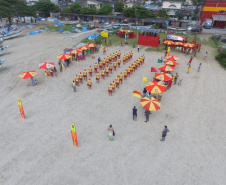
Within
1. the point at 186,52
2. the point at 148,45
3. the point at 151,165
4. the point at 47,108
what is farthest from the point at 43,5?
the point at 151,165

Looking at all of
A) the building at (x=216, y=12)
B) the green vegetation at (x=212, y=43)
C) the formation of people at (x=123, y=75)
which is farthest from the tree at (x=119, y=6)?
the formation of people at (x=123, y=75)

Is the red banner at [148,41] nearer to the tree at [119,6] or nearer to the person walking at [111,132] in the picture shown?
the person walking at [111,132]

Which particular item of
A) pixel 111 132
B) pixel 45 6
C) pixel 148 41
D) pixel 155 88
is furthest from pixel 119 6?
pixel 111 132

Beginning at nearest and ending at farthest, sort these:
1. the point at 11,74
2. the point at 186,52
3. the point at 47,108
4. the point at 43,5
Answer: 1. the point at 47,108
2. the point at 11,74
3. the point at 186,52
4. the point at 43,5

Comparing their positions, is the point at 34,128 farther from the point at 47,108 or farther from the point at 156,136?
the point at 156,136

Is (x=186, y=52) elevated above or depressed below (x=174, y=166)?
above

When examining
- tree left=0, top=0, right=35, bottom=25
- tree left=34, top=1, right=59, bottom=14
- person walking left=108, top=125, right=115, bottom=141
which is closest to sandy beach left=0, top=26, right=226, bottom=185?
person walking left=108, top=125, right=115, bottom=141

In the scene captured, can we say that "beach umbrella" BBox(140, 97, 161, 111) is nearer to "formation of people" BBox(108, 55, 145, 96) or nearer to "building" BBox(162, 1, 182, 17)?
"formation of people" BBox(108, 55, 145, 96)
